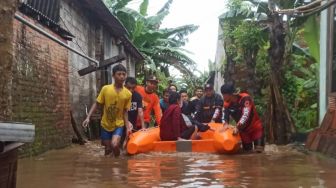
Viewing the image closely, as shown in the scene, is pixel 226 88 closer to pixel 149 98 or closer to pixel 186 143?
pixel 186 143

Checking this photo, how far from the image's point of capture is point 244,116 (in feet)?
29.4

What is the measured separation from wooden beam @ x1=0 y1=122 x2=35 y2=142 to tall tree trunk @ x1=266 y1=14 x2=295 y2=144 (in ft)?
30.4

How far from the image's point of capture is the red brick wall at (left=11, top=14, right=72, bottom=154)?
26.7 ft

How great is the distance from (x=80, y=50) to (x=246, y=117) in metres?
6.68

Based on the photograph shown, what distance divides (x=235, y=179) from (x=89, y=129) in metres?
8.80

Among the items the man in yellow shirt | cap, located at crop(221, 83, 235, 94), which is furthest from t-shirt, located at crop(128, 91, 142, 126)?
cap, located at crop(221, 83, 235, 94)

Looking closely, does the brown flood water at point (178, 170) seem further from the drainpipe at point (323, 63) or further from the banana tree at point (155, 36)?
the banana tree at point (155, 36)

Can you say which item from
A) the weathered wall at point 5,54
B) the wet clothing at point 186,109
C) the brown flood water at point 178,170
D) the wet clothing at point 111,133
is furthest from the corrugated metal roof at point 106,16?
the weathered wall at point 5,54

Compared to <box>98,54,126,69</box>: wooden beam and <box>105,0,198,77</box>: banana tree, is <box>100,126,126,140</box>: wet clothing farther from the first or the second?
<box>105,0,198,77</box>: banana tree

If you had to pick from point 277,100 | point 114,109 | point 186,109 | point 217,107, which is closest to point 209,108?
point 217,107

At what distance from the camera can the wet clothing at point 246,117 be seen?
29.5ft

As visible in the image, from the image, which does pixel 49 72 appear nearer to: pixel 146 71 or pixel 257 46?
pixel 257 46

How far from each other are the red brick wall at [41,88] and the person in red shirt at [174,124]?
84.3 inches

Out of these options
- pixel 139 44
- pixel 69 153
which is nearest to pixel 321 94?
pixel 69 153
